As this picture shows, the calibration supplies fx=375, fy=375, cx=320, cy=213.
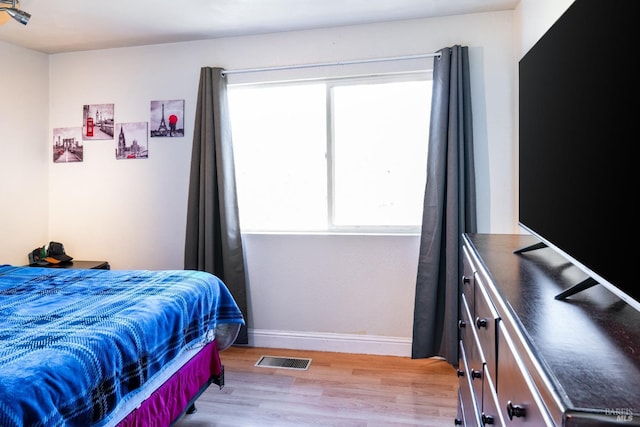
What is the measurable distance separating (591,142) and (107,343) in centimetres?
162

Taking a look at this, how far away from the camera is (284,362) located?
283 cm

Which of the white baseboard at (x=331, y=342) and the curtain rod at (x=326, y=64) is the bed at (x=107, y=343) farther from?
the curtain rod at (x=326, y=64)

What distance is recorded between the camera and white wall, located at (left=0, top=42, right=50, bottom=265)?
3.11 m

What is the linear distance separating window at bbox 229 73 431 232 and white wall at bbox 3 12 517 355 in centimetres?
19

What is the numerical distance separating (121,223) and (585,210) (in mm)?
3427

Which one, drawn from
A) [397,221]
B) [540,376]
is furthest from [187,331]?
[397,221]

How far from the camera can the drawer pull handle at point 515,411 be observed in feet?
2.38

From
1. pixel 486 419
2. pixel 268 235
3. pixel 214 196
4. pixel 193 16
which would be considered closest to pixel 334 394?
pixel 268 235

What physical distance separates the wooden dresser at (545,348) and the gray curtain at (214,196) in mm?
2029

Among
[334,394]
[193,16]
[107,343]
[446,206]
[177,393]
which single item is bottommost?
[334,394]

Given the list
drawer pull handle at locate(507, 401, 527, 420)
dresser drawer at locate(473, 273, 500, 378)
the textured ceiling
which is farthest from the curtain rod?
drawer pull handle at locate(507, 401, 527, 420)

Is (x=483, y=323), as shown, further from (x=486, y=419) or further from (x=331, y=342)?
(x=331, y=342)

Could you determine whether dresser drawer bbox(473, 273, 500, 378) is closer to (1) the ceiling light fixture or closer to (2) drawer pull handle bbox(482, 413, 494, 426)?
(2) drawer pull handle bbox(482, 413, 494, 426)

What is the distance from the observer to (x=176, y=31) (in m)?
2.94
